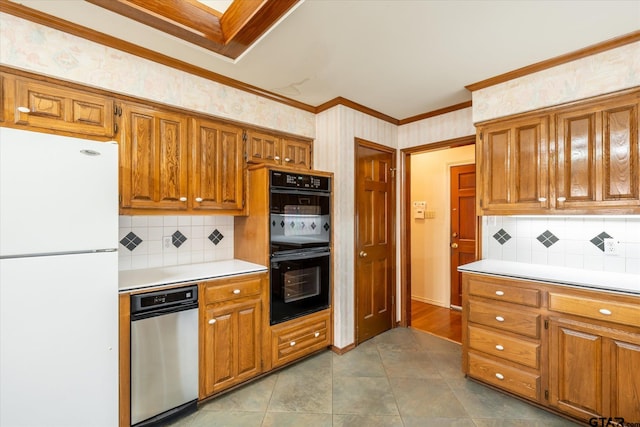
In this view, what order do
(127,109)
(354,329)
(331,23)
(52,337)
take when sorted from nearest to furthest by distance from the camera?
(52,337), (331,23), (127,109), (354,329)

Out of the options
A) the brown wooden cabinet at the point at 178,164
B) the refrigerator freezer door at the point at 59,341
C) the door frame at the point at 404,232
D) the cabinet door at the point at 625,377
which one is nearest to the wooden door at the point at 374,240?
the door frame at the point at 404,232

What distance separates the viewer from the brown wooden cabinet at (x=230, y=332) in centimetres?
203

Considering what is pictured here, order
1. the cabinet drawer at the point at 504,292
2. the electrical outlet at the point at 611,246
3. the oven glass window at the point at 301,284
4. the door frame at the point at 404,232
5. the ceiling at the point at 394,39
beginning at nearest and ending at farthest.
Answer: the ceiling at the point at 394,39 → the cabinet drawer at the point at 504,292 → the electrical outlet at the point at 611,246 → the oven glass window at the point at 301,284 → the door frame at the point at 404,232

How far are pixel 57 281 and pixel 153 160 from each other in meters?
0.98

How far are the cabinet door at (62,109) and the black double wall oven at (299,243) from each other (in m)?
1.20

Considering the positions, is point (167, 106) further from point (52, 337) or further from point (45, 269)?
point (52, 337)

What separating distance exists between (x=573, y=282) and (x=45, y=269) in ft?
9.90

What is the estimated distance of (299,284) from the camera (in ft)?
8.54

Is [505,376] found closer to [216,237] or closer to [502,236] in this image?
[502,236]

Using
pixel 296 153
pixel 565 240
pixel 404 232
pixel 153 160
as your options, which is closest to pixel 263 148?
pixel 296 153

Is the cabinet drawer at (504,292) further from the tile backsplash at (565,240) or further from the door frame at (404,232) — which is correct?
the door frame at (404,232)

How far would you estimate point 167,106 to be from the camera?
2.15 metres

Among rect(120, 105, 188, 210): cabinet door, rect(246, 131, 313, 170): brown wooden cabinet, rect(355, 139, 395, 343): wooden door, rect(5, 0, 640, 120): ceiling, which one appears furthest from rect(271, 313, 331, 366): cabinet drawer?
rect(5, 0, 640, 120): ceiling

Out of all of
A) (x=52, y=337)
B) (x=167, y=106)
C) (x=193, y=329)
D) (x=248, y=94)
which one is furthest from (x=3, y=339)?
(x=248, y=94)
